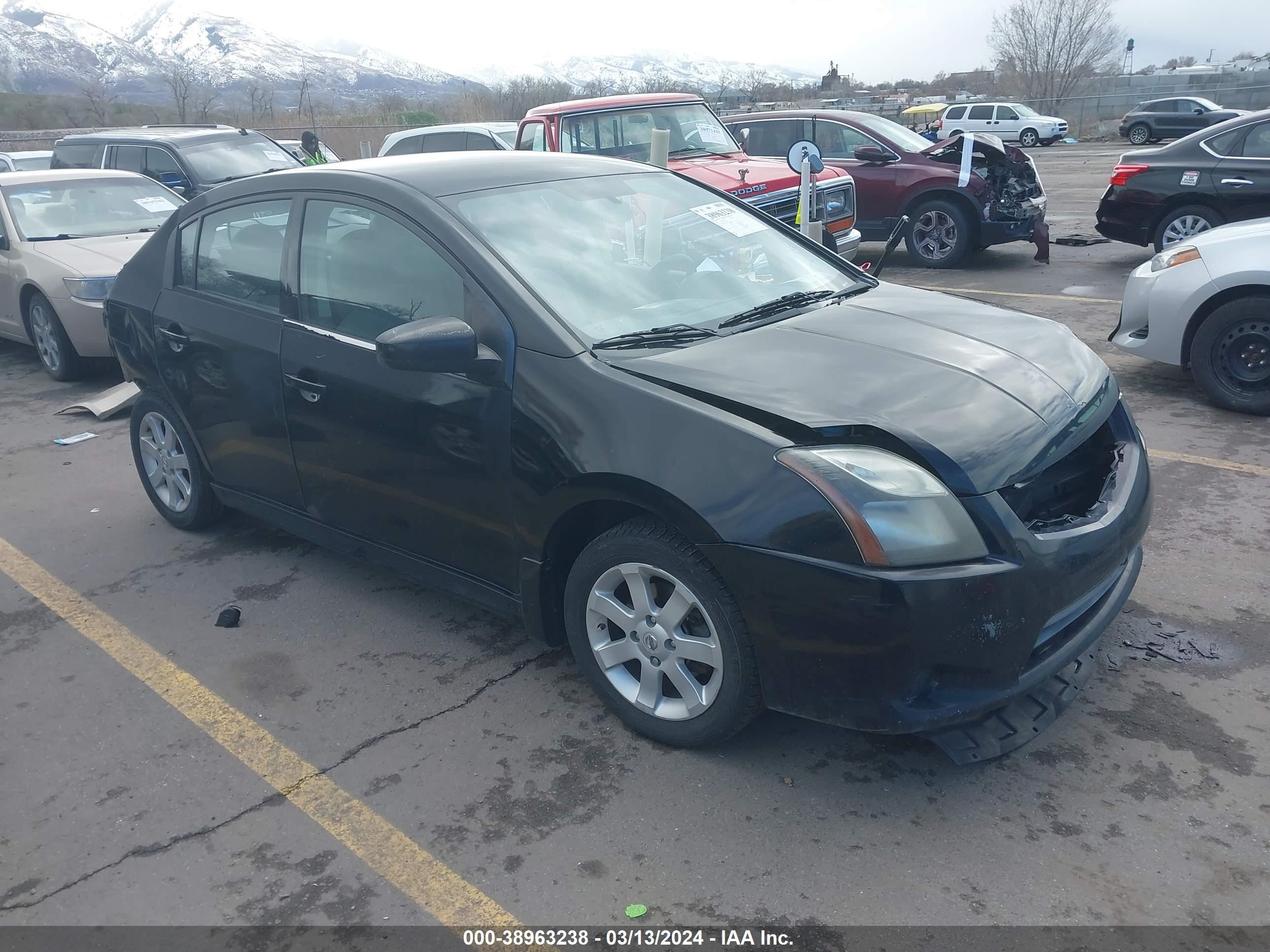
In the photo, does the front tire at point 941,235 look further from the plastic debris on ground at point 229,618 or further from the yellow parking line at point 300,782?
the yellow parking line at point 300,782

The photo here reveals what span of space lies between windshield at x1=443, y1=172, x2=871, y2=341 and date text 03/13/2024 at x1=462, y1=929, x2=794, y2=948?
5.76 feet

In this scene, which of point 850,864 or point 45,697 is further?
point 45,697

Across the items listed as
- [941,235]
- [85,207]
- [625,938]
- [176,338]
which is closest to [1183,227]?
[941,235]

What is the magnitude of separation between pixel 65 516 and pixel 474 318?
3.50m

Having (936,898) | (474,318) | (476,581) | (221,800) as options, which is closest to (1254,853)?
(936,898)

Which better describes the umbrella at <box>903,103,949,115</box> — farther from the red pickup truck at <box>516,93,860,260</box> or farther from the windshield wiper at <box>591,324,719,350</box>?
the windshield wiper at <box>591,324,719,350</box>

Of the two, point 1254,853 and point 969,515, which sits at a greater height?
point 969,515

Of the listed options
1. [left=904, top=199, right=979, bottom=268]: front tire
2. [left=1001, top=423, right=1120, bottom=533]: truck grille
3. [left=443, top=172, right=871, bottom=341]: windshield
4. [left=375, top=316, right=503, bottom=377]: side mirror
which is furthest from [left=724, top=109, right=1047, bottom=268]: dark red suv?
[left=375, top=316, right=503, bottom=377]: side mirror

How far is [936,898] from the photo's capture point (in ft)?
8.23

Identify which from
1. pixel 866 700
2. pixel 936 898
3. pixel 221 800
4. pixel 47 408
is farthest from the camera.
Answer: pixel 47 408

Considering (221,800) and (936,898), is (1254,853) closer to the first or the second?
(936,898)

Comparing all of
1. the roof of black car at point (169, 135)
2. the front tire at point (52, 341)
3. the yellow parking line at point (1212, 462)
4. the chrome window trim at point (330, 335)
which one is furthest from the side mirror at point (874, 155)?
the chrome window trim at point (330, 335)

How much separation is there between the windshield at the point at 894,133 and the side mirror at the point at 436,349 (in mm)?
9212

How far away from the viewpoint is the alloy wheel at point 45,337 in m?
8.27
